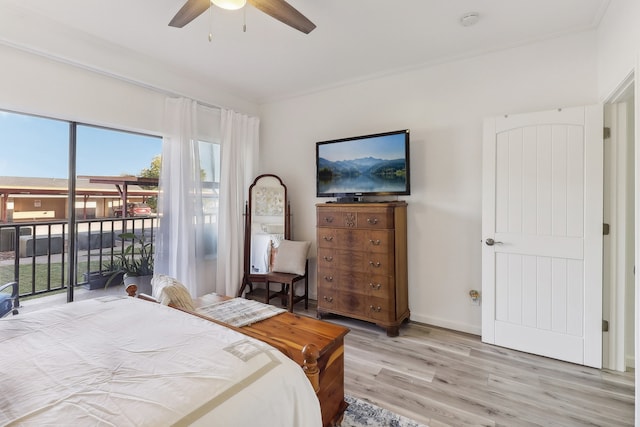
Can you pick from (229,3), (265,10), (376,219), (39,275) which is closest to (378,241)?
(376,219)

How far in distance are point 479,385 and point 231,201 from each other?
9.94 ft

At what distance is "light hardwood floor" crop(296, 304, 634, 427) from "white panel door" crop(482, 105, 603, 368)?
0.70ft

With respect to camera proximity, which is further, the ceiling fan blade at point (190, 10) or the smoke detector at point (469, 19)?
the smoke detector at point (469, 19)

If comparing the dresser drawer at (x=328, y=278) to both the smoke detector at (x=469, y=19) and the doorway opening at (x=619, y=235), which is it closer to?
the doorway opening at (x=619, y=235)

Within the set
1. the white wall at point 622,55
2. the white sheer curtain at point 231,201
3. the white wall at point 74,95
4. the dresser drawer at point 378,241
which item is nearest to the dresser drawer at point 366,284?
the dresser drawer at point 378,241

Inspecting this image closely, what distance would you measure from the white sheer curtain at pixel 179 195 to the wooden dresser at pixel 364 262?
1.41 meters

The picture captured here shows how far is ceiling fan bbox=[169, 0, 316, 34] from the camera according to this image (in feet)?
5.56

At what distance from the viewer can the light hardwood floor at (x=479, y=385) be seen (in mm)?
1783

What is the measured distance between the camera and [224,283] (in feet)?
12.1

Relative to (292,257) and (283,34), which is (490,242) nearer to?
(292,257)

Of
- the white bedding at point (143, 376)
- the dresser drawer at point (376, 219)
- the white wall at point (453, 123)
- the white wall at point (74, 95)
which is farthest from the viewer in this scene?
the dresser drawer at point (376, 219)

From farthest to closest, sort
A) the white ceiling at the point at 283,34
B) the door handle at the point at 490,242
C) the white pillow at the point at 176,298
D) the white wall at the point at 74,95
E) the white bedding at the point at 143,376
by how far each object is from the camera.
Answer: the door handle at the point at 490,242 → the white wall at the point at 74,95 → the white ceiling at the point at 283,34 → the white pillow at the point at 176,298 → the white bedding at the point at 143,376

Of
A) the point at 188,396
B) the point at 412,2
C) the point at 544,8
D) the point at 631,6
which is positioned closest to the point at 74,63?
the point at 412,2

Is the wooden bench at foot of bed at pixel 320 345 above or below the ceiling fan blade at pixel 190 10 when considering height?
below
